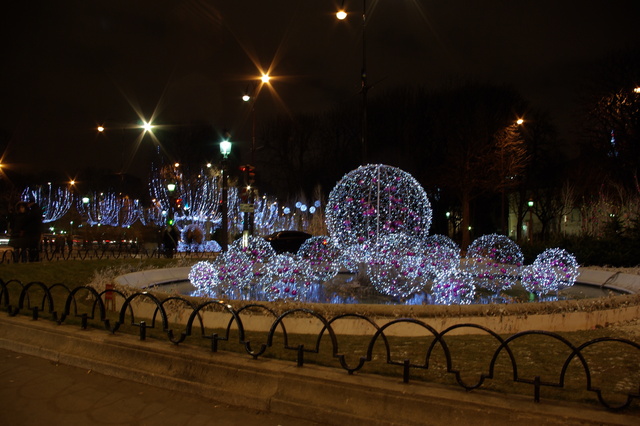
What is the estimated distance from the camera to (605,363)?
249 inches

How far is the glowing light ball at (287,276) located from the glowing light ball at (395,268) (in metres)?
1.92

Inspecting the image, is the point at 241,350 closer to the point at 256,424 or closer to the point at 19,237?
the point at 256,424

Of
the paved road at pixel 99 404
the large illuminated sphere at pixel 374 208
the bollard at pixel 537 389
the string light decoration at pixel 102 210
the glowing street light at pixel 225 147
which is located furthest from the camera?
the string light decoration at pixel 102 210

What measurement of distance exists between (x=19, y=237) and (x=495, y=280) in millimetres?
14836

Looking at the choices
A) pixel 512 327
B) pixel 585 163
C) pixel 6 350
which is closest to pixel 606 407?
pixel 512 327

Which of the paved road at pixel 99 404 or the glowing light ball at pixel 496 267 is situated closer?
the paved road at pixel 99 404

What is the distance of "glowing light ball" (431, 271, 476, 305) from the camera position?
12.4 m

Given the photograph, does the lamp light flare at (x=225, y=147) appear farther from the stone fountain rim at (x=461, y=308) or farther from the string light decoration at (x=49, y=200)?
the string light decoration at (x=49, y=200)

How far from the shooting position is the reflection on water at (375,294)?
1269 cm

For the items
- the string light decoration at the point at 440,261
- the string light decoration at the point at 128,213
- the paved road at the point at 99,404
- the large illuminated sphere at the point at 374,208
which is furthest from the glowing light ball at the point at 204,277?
the string light decoration at the point at 128,213

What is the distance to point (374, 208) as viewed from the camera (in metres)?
13.6

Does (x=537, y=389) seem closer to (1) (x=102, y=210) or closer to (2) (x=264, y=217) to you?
(2) (x=264, y=217)

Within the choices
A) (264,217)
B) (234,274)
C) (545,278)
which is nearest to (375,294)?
(234,274)

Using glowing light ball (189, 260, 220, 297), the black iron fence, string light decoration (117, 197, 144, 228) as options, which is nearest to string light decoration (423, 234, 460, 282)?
the black iron fence
